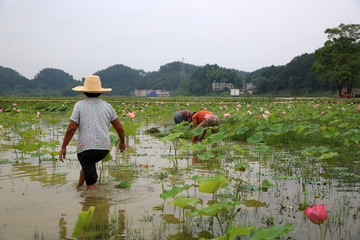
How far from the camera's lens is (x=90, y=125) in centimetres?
300

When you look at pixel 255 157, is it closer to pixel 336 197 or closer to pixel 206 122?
pixel 206 122

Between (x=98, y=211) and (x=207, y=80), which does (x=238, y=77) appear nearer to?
(x=207, y=80)

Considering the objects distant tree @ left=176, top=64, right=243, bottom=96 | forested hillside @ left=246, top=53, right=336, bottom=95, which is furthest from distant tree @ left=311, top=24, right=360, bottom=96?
distant tree @ left=176, top=64, right=243, bottom=96

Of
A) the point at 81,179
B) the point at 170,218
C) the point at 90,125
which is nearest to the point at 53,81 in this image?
the point at 81,179

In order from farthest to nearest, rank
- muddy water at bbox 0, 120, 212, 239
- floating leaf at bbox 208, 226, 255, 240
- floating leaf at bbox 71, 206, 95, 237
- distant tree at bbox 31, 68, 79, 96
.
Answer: distant tree at bbox 31, 68, 79, 96, muddy water at bbox 0, 120, 212, 239, floating leaf at bbox 71, 206, 95, 237, floating leaf at bbox 208, 226, 255, 240

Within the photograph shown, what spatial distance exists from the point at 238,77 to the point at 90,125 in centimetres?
9795

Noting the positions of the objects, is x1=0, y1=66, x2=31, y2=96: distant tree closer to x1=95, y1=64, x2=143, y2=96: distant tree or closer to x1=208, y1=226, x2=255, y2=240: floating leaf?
x1=95, y1=64, x2=143, y2=96: distant tree

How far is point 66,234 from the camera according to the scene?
217 cm

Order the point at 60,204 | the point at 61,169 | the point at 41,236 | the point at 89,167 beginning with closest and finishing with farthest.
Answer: the point at 41,236, the point at 60,204, the point at 89,167, the point at 61,169

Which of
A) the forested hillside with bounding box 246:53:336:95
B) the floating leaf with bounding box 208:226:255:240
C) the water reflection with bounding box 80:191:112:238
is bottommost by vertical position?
the water reflection with bounding box 80:191:112:238

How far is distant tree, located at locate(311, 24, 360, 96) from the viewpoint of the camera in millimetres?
34341

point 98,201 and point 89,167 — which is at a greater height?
point 89,167

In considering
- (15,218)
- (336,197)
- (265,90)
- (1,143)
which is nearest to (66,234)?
(15,218)

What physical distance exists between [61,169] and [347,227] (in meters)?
3.47
